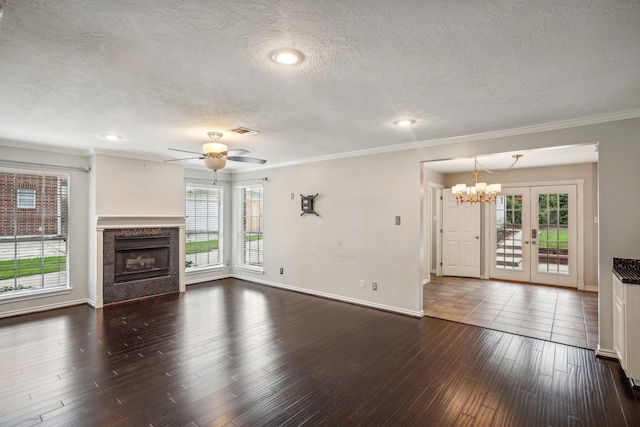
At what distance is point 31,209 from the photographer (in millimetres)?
4891

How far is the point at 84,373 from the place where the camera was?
9.77 ft

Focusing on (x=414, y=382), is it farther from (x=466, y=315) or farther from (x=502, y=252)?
(x=502, y=252)

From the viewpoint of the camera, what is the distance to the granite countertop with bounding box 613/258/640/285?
9.42 ft

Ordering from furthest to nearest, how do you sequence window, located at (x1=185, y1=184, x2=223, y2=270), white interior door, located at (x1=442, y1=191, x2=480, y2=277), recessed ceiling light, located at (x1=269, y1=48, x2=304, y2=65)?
white interior door, located at (x1=442, y1=191, x2=480, y2=277), window, located at (x1=185, y1=184, x2=223, y2=270), recessed ceiling light, located at (x1=269, y1=48, x2=304, y2=65)

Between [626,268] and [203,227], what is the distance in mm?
6886

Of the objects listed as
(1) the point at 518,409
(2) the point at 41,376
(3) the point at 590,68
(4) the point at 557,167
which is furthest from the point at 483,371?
(4) the point at 557,167

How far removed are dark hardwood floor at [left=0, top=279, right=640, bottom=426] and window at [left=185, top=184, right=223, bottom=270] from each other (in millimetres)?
2463

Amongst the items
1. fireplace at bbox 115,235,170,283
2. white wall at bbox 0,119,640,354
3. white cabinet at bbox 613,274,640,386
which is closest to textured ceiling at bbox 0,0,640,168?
Answer: white wall at bbox 0,119,640,354

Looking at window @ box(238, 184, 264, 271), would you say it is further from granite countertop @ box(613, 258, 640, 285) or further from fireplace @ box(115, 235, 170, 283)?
granite countertop @ box(613, 258, 640, 285)

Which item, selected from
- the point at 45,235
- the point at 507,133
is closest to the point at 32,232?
the point at 45,235

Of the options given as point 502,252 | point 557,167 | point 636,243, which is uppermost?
point 557,167

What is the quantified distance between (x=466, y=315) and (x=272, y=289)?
3513 millimetres

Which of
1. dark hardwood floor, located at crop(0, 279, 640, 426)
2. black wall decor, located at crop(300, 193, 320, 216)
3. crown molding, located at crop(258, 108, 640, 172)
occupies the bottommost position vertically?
dark hardwood floor, located at crop(0, 279, 640, 426)

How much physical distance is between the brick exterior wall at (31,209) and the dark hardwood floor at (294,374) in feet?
4.30
